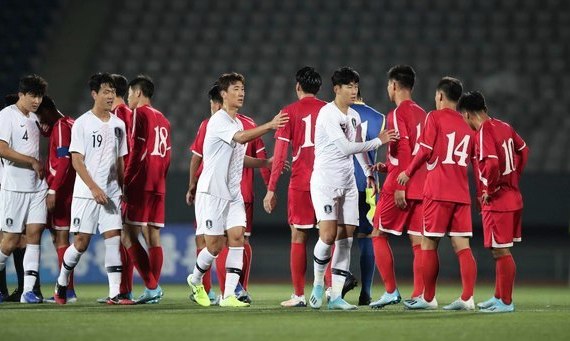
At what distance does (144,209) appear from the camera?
38.0ft

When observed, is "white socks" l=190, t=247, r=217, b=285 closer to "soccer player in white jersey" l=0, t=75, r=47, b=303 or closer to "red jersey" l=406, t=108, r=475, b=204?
"soccer player in white jersey" l=0, t=75, r=47, b=303

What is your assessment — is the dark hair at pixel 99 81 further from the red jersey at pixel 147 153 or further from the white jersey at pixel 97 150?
the red jersey at pixel 147 153

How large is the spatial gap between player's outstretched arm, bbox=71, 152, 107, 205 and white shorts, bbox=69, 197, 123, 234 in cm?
24

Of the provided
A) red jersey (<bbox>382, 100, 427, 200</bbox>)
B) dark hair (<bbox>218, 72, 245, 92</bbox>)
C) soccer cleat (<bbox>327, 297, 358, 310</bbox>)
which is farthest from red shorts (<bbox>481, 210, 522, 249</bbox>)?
dark hair (<bbox>218, 72, 245, 92</bbox>)

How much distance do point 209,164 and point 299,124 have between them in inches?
41.6

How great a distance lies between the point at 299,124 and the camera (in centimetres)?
1100

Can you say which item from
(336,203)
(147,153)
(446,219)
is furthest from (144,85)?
(446,219)

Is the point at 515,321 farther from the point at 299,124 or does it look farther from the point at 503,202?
the point at 299,124

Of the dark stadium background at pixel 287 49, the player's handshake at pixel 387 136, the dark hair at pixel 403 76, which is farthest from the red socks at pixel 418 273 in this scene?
the dark stadium background at pixel 287 49

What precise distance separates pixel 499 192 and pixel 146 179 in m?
3.85

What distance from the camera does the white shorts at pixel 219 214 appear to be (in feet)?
34.4

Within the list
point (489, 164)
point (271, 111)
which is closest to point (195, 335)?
point (489, 164)

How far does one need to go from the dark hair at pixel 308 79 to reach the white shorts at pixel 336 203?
124 centimetres

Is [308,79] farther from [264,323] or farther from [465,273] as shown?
[264,323]
